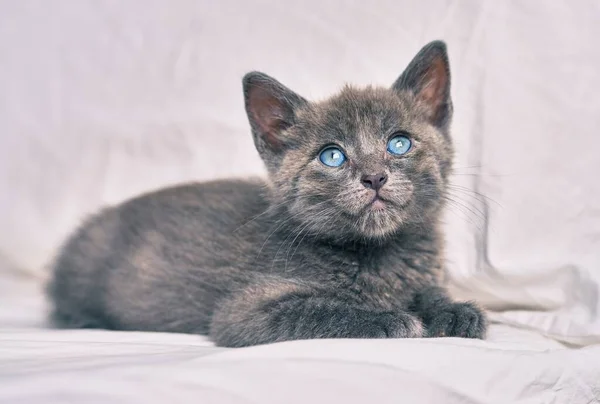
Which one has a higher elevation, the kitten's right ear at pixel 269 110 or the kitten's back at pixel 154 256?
the kitten's right ear at pixel 269 110

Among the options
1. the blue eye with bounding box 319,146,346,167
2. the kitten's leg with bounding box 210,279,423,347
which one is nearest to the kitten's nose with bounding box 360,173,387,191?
the blue eye with bounding box 319,146,346,167

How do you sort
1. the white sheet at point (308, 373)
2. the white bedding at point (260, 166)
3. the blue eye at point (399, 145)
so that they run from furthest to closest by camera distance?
the blue eye at point (399, 145), the white bedding at point (260, 166), the white sheet at point (308, 373)

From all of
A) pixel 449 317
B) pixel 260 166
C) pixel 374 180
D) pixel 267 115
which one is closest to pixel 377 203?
pixel 374 180

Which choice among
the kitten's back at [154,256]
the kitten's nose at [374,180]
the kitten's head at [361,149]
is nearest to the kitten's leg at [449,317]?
the kitten's head at [361,149]

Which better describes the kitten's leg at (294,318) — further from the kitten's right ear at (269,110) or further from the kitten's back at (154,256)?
the kitten's right ear at (269,110)

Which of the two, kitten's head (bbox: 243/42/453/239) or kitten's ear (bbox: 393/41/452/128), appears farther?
kitten's ear (bbox: 393/41/452/128)

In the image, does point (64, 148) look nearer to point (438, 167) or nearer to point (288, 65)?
point (288, 65)

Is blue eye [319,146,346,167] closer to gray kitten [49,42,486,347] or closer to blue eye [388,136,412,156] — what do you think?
gray kitten [49,42,486,347]

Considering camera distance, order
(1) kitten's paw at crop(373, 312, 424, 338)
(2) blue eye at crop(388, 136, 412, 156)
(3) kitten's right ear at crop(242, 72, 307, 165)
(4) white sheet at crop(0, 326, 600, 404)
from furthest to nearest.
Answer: (3) kitten's right ear at crop(242, 72, 307, 165) → (2) blue eye at crop(388, 136, 412, 156) → (1) kitten's paw at crop(373, 312, 424, 338) → (4) white sheet at crop(0, 326, 600, 404)
